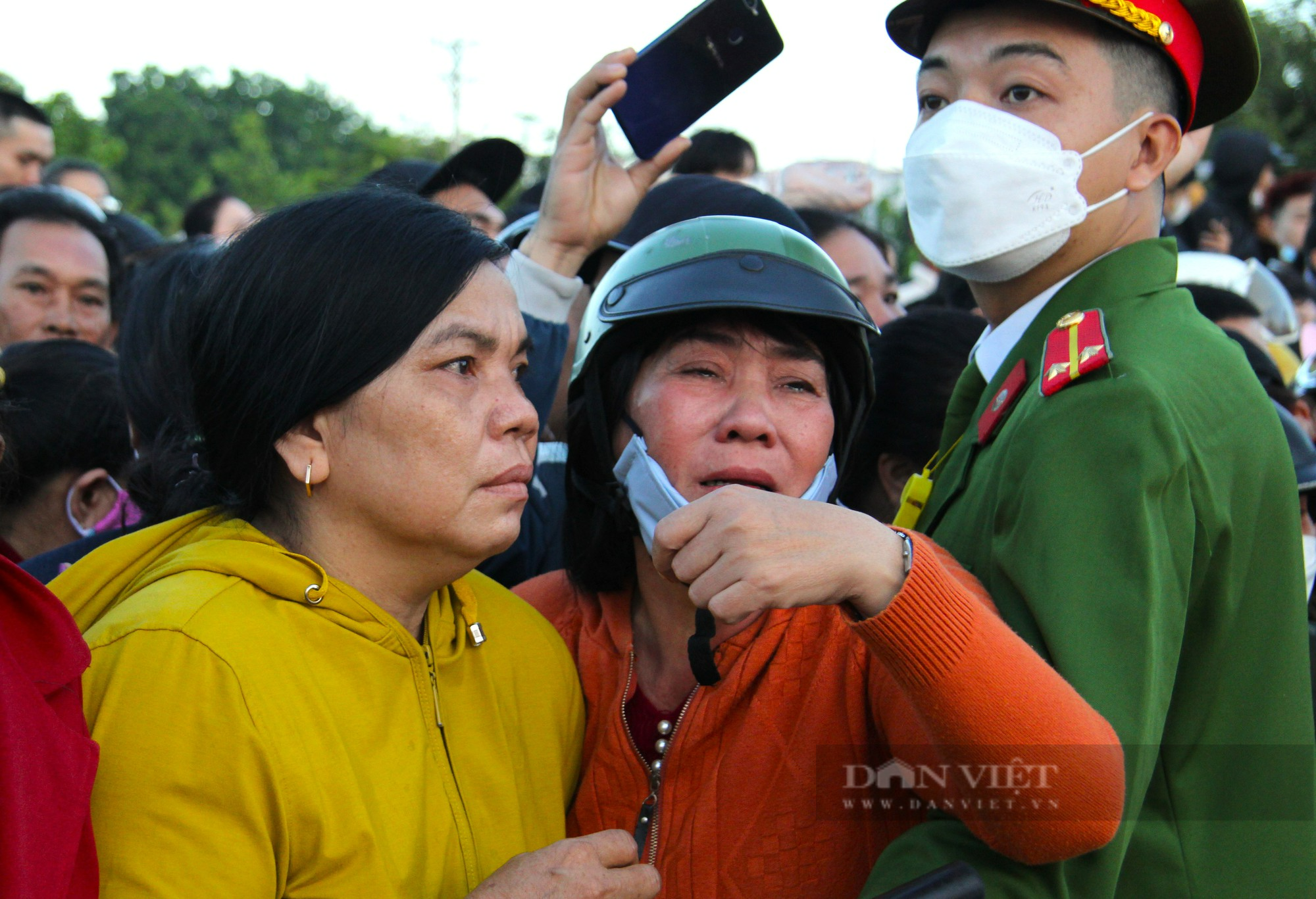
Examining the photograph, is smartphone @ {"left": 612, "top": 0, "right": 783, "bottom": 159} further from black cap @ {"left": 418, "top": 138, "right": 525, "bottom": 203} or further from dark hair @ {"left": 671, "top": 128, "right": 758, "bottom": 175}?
dark hair @ {"left": 671, "top": 128, "right": 758, "bottom": 175}

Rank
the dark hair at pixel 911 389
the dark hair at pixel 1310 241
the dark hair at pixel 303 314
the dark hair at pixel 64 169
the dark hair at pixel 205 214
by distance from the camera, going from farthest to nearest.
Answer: the dark hair at pixel 1310 241
the dark hair at pixel 64 169
the dark hair at pixel 205 214
the dark hair at pixel 911 389
the dark hair at pixel 303 314

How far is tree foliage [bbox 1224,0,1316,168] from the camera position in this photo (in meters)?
23.1

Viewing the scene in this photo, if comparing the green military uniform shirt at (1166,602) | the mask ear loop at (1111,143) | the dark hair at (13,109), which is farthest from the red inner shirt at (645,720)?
the dark hair at (13,109)

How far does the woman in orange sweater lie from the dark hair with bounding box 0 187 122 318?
3282 millimetres

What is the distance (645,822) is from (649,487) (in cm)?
67

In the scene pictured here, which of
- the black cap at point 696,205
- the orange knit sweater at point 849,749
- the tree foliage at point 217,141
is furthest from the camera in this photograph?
the tree foliage at point 217,141

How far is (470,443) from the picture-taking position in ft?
7.14

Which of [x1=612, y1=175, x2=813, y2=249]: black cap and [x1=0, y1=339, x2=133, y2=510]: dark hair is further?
[x1=612, y1=175, x2=813, y2=249]: black cap

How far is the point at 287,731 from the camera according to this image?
1869mm

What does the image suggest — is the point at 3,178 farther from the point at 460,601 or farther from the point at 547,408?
the point at 460,601

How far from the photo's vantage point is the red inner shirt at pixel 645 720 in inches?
94.8

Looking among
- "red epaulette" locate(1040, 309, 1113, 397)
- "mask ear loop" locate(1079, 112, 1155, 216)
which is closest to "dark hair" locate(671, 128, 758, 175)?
"mask ear loop" locate(1079, 112, 1155, 216)

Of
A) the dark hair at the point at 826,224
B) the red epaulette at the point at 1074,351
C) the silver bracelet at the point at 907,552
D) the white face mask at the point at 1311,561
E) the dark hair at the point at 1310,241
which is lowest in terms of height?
the dark hair at the point at 1310,241

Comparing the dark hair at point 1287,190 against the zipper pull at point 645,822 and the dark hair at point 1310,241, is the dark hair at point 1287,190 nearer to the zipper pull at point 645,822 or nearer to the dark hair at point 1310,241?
→ the dark hair at point 1310,241
